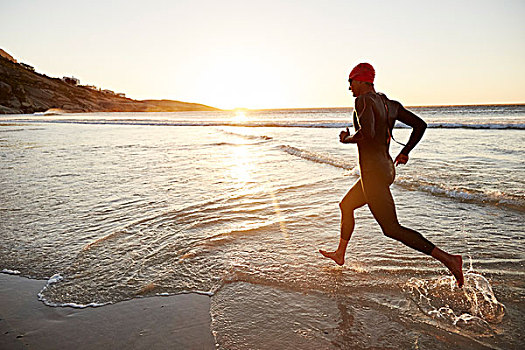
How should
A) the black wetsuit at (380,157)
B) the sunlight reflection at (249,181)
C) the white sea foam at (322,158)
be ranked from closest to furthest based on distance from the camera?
1. the black wetsuit at (380,157)
2. the sunlight reflection at (249,181)
3. the white sea foam at (322,158)

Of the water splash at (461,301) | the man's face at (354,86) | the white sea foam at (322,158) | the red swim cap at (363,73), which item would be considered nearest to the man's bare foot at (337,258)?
the water splash at (461,301)

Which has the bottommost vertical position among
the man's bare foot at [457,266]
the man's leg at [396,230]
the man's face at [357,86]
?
the man's bare foot at [457,266]

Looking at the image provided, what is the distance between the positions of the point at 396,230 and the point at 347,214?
2.06 ft

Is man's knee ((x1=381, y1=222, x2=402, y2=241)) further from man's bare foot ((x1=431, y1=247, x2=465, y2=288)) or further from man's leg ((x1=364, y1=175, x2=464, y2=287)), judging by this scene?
man's bare foot ((x1=431, y1=247, x2=465, y2=288))

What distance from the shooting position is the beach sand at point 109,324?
2.44m

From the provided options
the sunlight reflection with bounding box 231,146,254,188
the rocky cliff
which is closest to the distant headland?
the rocky cliff

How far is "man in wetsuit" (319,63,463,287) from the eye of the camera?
9.72ft

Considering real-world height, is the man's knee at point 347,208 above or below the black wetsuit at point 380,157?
below

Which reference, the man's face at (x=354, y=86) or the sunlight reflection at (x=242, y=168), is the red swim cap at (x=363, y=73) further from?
the sunlight reflection at (x=242, y=168)

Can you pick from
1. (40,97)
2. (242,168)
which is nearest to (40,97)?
(40,97)

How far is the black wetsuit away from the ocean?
1.84 feet

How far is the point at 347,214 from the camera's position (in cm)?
360

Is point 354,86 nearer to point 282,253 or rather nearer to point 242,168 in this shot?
point 282,253

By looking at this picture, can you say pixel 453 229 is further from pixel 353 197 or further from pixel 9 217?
pixel 9 217
